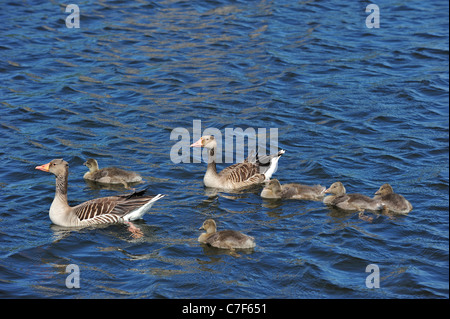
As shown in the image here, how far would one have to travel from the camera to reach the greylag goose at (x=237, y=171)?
16047 millimetres

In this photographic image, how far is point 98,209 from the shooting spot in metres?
14.0

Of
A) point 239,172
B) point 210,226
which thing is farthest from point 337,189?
point 210,226

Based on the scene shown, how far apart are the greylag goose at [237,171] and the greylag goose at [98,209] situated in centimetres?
210

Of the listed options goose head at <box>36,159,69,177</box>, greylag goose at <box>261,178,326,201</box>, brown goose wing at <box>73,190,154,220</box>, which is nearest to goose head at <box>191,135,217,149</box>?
greylag goose at <box>261,178,326,201</box>

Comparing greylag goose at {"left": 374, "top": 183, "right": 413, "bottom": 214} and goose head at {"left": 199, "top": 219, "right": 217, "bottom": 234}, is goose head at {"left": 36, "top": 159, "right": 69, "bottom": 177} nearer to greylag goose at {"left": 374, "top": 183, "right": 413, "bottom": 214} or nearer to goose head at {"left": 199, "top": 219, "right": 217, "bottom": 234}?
goose head at {"left": 199, "top": 219, "right": 217, "bottom": 234}

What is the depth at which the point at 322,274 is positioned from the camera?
12.2m

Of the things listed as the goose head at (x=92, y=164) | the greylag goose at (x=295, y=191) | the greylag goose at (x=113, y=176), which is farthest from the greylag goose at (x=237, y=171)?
the goose head at (x=92, y=164)

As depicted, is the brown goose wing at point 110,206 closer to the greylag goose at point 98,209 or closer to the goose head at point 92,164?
the greylag goose at point 98,209

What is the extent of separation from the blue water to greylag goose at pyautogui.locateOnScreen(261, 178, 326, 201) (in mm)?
194

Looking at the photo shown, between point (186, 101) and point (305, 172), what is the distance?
16.8 feet

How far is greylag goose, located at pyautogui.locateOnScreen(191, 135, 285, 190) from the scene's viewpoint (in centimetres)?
1605

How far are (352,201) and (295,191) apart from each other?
52.8 inches

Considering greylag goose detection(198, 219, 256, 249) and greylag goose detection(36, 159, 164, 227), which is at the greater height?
greylag goose detection(36, 159, 164, 227)

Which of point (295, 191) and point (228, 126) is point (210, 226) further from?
point (228, 126)
